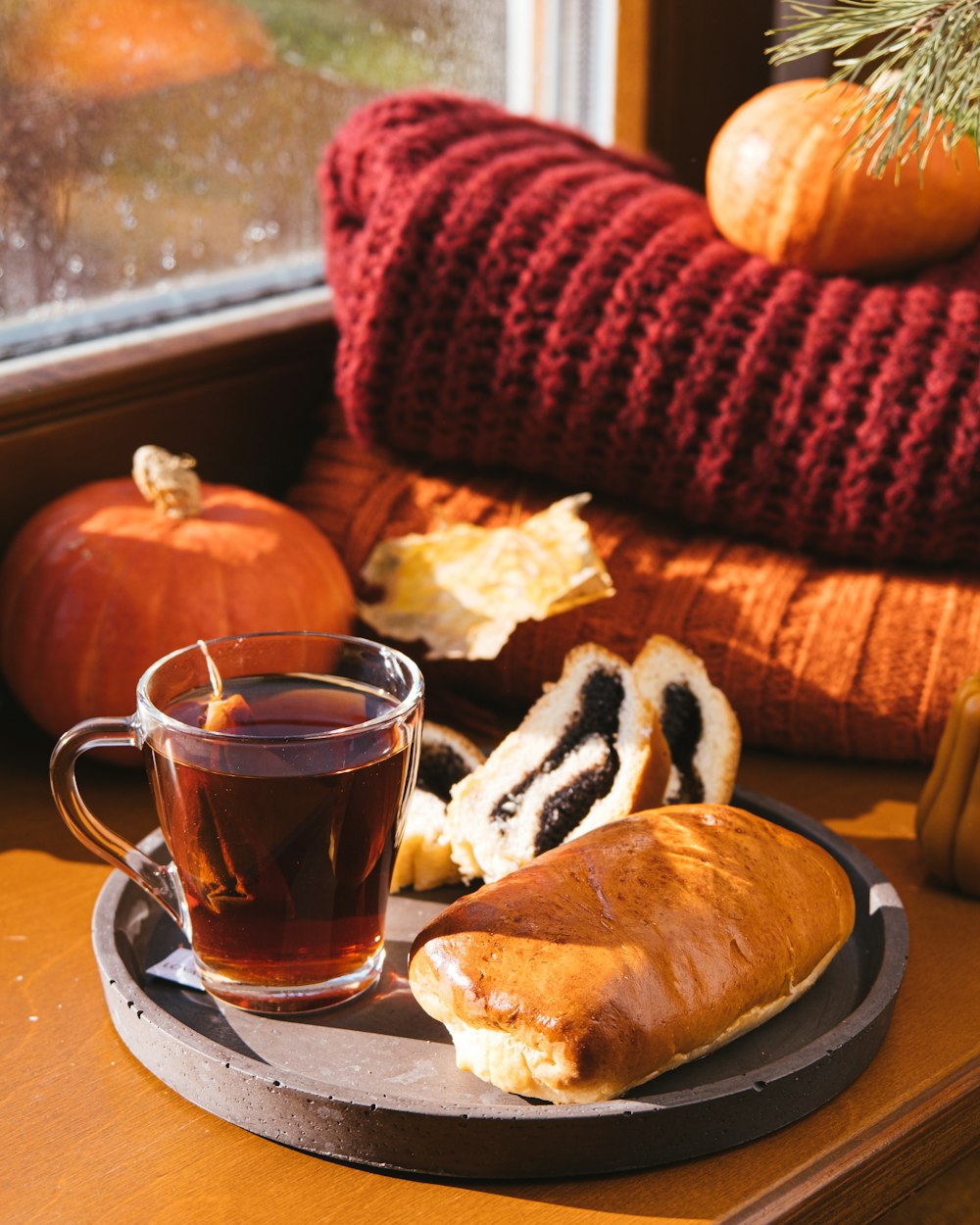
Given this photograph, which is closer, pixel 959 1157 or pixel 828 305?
pixel 959 1157

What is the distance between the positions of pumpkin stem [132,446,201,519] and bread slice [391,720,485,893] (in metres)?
0.25

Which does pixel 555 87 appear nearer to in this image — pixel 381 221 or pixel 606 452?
pixel 381 221

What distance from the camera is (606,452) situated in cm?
95

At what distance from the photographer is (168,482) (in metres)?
0.90

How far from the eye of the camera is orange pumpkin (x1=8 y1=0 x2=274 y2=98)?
99cm

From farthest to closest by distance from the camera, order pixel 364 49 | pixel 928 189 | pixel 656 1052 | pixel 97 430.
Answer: pixel 364 49 → pixel 97 430 → pixel 928 189 → pixel 656 1052

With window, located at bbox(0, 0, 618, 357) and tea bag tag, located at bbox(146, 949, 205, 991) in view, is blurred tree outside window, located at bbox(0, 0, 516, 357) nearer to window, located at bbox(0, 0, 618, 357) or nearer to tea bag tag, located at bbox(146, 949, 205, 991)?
window, located at bbox(0, 0, 618, 357)

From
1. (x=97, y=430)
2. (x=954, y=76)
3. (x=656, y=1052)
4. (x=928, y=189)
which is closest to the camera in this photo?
(x=656, y=1052)

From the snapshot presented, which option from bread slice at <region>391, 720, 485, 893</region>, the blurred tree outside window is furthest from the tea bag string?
the blurred tree outside window

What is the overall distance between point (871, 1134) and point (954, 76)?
0.48 m

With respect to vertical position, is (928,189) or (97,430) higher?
(928,189)

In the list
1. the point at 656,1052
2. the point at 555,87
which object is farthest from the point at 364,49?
the point at 656,1052

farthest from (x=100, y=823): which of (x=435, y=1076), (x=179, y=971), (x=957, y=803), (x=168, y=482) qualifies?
(x=957, y=803)

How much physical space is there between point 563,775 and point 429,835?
8cm
